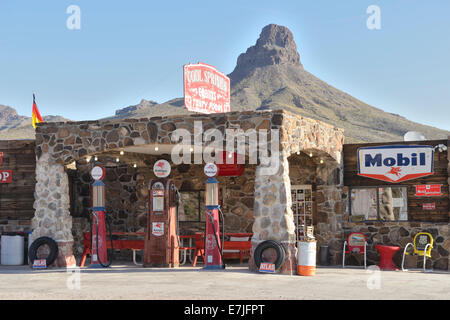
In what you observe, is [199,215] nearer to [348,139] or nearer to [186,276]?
[186,276]

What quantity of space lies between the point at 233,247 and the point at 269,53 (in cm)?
11478

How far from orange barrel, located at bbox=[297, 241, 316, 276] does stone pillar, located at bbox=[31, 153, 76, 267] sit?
235 inches

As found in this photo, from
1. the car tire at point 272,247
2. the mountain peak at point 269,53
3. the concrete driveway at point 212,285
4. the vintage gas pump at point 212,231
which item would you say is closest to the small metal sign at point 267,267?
the car tire at point 272,247

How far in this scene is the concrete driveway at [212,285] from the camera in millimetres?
9945

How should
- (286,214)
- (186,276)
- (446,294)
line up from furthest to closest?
(286,214) → (186,276) → (446,294)

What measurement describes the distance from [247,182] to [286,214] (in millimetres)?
4594

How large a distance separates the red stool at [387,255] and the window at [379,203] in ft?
3.68

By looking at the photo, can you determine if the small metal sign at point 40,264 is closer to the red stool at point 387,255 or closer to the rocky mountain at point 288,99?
the red stool at point 387,255

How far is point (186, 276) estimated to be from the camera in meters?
12.7

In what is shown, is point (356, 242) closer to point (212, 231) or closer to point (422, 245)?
point (422, 245)

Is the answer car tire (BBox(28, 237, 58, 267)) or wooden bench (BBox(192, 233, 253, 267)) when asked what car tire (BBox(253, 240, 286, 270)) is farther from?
car tire (BBox(28, 237, 58, 267))

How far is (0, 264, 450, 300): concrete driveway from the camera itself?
32.6 feet
